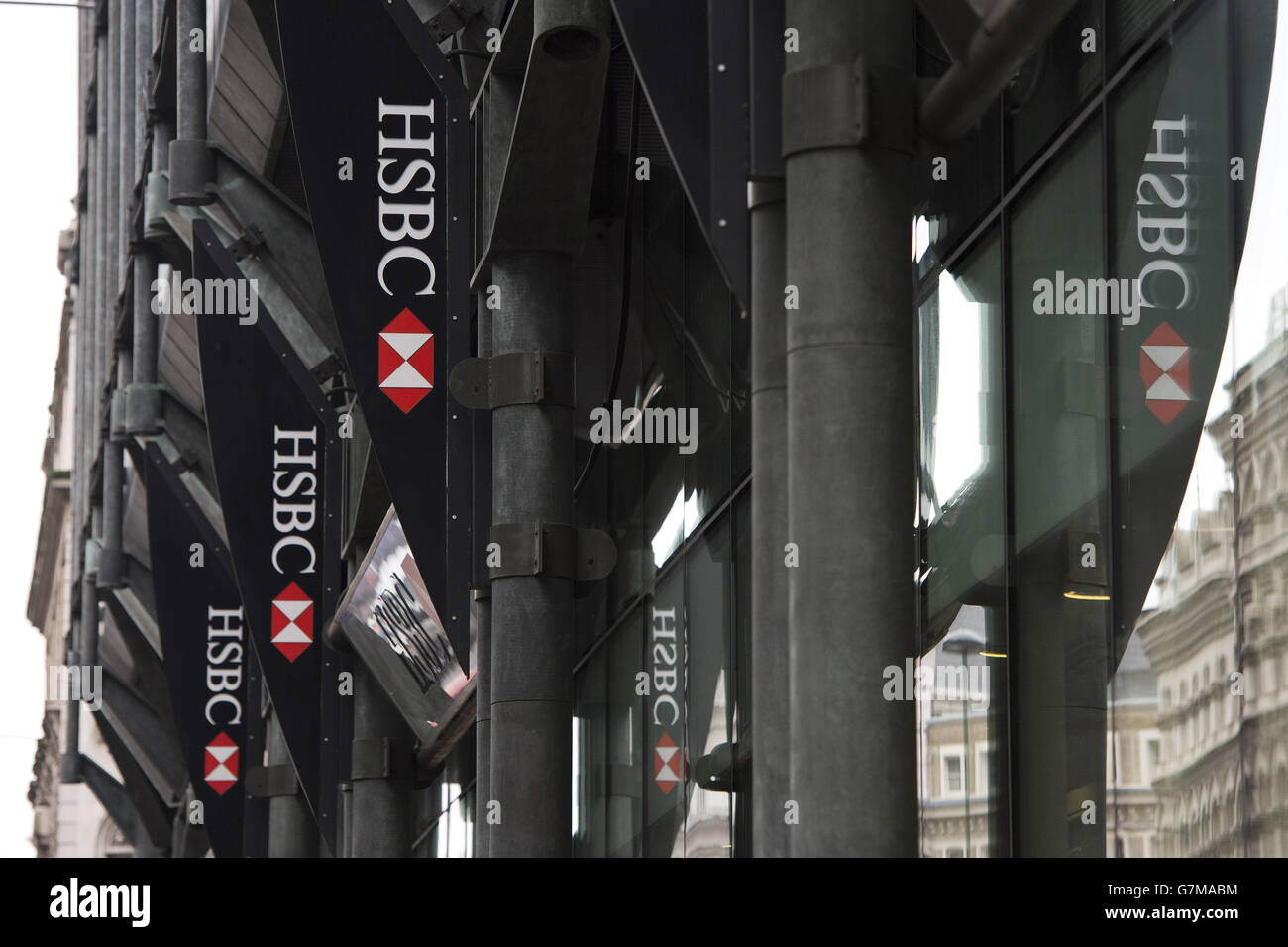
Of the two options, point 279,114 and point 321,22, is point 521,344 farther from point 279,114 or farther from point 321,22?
point 279,114

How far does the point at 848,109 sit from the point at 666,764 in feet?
28.4

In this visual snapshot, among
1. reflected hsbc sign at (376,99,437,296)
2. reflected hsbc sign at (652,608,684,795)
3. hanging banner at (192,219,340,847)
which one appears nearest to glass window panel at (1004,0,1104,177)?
reflected hsbc sign at (376,99,437,296)

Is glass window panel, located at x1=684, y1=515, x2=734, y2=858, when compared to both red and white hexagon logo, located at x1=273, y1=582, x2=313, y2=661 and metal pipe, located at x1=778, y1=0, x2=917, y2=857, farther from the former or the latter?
red and white hexagon logo, located at x1=273, y1=582, x2=313, y2=661

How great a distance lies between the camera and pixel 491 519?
591 inches

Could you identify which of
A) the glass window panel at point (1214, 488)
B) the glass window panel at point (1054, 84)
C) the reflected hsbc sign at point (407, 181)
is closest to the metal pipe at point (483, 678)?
the reflected hsbc sign at point (407, 181)

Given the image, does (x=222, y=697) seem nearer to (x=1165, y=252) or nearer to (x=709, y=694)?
(x=709, y=694)

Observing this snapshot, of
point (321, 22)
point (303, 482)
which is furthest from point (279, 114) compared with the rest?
point (321, 22)

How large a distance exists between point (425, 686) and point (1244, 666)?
45.7 ft

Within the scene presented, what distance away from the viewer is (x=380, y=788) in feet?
73.8

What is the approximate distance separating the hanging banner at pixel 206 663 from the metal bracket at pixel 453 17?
1428cm

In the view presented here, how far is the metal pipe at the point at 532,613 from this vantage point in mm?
14422

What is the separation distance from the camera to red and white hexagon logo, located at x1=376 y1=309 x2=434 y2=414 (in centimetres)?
1446

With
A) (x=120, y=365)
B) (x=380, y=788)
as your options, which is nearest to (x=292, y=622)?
(x=380, y=788)

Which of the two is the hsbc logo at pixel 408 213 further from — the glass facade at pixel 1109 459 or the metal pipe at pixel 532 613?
the glass facade at pixel 1109 459
